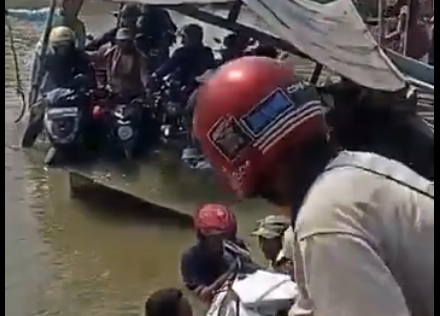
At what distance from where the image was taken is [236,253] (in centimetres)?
499

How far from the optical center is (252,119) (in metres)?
2.36

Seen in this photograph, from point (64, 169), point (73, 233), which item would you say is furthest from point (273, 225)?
point (64, 169)

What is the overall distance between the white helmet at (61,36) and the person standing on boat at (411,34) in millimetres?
2957

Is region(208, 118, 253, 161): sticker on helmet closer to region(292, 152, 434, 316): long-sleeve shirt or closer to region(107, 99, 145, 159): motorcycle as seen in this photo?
region(292, 152, 434, 316): long-sleeve shirt

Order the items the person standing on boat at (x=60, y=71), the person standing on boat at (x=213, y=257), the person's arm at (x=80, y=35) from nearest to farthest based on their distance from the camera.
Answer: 1. the person standing on boat at (x=213, y=257)
2. the person standing on boat at (x=60, y=71)
3. the person's arm at (x=80, y=35)

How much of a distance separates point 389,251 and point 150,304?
2.14 meters

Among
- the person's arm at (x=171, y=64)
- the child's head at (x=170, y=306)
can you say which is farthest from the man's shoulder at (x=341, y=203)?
the person's arm at (x=171, y=64)

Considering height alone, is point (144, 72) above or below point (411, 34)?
below

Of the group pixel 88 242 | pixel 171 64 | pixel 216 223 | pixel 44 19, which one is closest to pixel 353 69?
pixel 88 242

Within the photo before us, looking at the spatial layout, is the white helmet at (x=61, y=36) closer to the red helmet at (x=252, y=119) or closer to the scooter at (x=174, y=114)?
the scooter at (x=174, y=114)

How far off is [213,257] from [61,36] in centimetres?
600

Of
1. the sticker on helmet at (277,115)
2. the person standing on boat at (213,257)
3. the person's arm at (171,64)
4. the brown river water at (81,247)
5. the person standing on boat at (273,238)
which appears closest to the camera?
the sticker on helmet at (277,115)

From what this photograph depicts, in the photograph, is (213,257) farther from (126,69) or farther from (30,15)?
(30,15)

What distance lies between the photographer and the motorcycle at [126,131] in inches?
378
